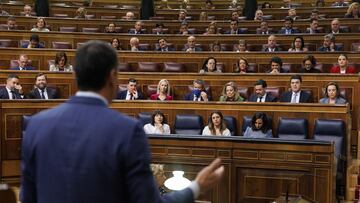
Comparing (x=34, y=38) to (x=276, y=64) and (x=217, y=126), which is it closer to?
(x=276, y=64)

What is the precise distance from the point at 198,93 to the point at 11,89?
226cm

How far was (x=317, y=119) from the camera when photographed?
19.4ft

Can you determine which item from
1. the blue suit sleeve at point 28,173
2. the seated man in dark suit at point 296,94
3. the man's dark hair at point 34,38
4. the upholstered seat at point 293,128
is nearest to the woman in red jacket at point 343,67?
the seated man in dark suit at point 296,94

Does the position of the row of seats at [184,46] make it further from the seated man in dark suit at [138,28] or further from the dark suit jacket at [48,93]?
the dark suit jacket at [48,93]

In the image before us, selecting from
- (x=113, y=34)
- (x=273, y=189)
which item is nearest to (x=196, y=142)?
(x=273, y=189)

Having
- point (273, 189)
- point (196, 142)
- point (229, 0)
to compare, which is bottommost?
point (273, 189)

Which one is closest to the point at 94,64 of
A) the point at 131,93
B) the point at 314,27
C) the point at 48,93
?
the point at 131,93

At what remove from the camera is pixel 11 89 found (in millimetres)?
6691

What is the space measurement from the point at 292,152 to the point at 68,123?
3.42 m

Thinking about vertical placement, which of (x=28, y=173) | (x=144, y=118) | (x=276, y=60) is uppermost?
(x=276, y=60)

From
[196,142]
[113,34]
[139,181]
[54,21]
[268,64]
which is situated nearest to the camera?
[139,181]

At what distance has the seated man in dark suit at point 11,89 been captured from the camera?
6.65 metres

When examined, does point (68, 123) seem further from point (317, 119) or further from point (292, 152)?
point (317, 119)

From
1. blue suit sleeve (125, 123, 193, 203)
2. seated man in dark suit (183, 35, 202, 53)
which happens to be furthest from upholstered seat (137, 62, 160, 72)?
blue suit sleeve (125, 123, 193, 203)
